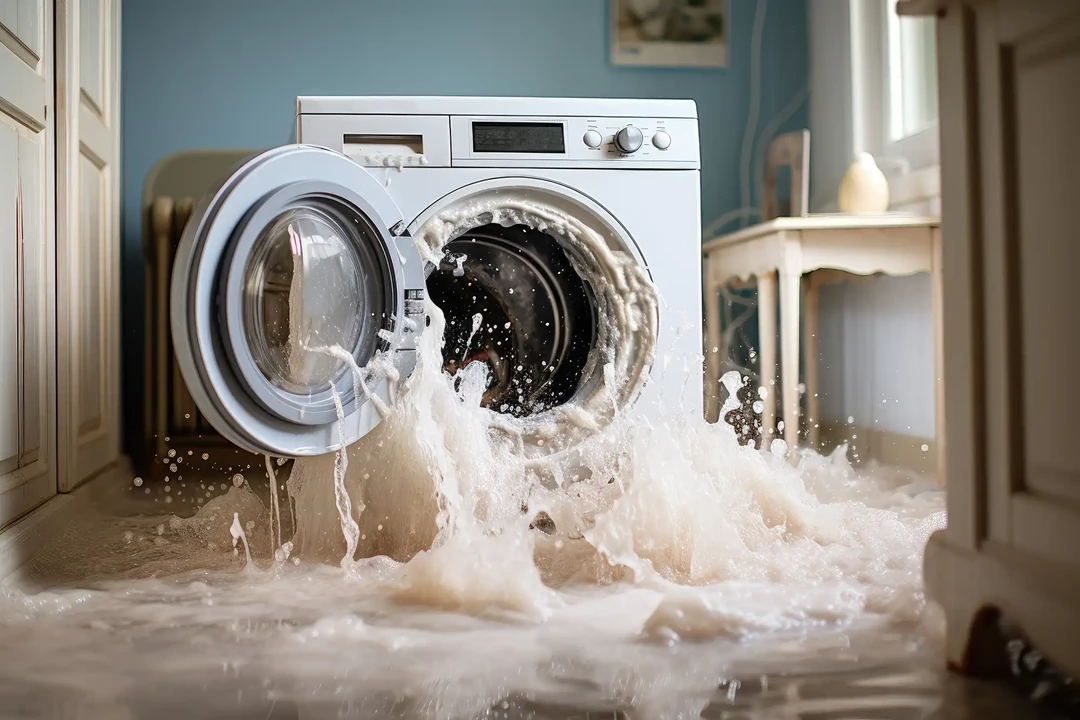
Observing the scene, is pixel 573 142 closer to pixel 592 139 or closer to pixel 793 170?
pixel 592 139

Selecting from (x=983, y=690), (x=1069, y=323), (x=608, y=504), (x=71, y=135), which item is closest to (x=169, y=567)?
(x=608, y=504)

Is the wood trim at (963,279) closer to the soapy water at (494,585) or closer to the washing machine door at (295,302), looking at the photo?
the soapy water at (494,585)

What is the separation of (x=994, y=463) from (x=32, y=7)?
5.50 ft

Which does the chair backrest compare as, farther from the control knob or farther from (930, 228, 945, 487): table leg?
the control knob

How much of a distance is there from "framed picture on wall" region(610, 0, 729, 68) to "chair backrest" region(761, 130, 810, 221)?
0.36 meters

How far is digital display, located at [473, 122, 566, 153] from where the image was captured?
5.95 feet

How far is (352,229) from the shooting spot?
155cm

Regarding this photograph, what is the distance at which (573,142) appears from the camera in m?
1.85

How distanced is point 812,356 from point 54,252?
1.92 meters

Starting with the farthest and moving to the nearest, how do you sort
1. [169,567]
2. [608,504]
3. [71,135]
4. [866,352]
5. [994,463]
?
[866,352], [71,135], [608,504], [169,567], [994,463]

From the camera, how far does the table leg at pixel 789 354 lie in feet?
6.95

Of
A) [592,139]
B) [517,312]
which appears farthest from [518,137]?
[517,312]

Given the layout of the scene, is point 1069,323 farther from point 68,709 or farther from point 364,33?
point 364,33

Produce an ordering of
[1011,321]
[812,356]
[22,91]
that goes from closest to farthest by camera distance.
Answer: [1011,321] < [22,91] < [812,356]
